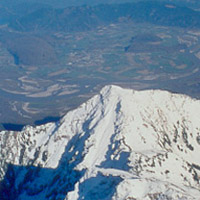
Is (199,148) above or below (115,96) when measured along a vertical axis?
below

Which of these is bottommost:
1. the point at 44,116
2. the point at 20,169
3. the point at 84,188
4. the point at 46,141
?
the point at 44,116

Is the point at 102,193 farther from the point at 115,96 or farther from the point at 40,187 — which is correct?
the point at 115,96

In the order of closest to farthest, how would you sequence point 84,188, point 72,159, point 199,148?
point 84,188 → point 72,159 → point 199,148

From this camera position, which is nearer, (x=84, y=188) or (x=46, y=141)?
(x=84, y=188)

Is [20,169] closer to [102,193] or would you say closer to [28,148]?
[28,148]

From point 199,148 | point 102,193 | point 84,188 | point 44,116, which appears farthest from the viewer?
point 44,116

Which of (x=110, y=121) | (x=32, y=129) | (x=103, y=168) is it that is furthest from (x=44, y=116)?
(x=103, y=168)
